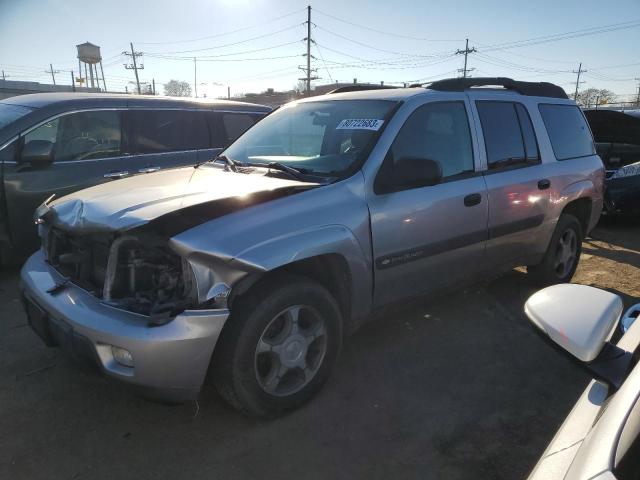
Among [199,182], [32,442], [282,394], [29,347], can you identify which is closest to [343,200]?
[199,182]

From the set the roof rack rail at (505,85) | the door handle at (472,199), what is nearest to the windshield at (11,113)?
the roof rack rail at (505,85)

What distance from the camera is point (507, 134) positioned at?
153 inches

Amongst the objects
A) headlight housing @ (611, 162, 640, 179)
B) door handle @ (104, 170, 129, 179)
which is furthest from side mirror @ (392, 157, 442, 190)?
headlight housing @ (611, 162, 640, 179)

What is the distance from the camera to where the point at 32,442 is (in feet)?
8.02

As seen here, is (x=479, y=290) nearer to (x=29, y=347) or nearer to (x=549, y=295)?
(x=549, y=295)

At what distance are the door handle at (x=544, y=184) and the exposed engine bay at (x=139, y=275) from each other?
3.15m

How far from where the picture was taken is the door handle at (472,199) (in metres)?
3.39

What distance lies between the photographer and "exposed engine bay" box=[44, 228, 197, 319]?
7.36ft

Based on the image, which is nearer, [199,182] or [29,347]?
[199,182]

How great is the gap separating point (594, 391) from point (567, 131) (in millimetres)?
3809

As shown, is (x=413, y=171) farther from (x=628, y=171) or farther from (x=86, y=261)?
(x=628, y=171)

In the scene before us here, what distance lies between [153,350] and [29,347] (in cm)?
187

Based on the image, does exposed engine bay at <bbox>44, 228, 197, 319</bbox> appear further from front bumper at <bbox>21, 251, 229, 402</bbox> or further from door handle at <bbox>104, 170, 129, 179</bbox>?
door handle at <bbox>104, 170, 129, 179</bbox>

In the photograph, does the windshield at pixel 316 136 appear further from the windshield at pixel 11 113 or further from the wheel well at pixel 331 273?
the windshield at pixel 11 113
